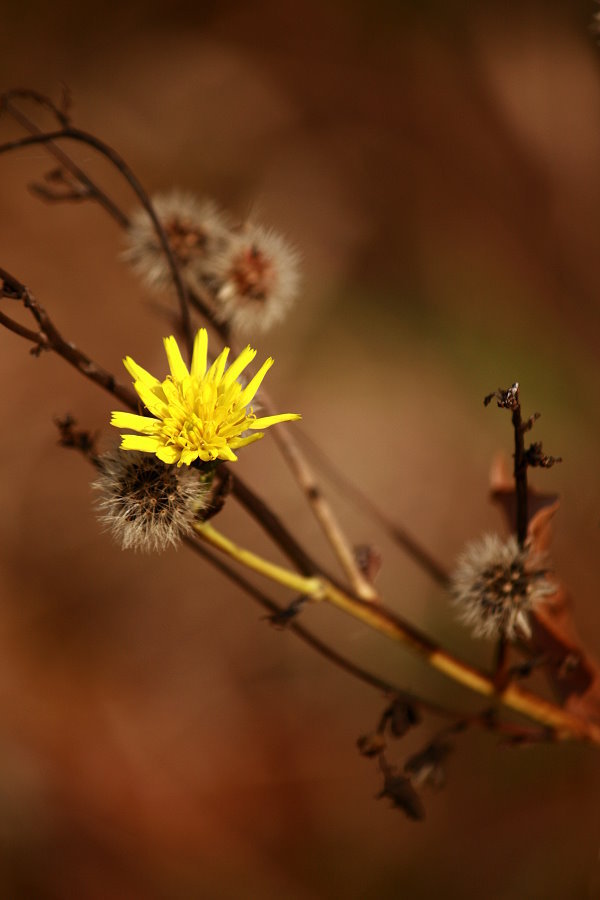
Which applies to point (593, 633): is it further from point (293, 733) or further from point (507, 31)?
point (507, 31)

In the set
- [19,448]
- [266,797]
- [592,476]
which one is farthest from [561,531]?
[19,448]

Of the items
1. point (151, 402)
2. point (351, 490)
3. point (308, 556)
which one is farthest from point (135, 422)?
point (351, 490)

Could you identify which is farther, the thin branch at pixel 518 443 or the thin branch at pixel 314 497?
the thin branch at pixel 314 497

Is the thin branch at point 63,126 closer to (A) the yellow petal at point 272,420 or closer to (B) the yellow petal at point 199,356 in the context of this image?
(B) the yellow petal at point 199,356

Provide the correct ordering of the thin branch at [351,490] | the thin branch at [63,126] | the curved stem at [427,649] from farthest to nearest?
the thin branch at [351,490] → the thin branch at [63,126] → the curved stem at [427,649]

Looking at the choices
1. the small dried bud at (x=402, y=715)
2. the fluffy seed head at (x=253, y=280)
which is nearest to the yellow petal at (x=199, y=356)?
the fluffy seed head at (x=253, y=280)

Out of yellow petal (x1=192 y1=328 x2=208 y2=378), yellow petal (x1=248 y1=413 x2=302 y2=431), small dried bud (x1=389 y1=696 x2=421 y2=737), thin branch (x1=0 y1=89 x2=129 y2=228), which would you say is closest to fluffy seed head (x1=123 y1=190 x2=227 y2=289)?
thin branch (x1=0 y1=89 x2=129 y2=228)

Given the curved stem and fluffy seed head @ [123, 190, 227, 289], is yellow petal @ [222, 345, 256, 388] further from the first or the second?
fluffy seed head @ [123, 190, 227, 289]
